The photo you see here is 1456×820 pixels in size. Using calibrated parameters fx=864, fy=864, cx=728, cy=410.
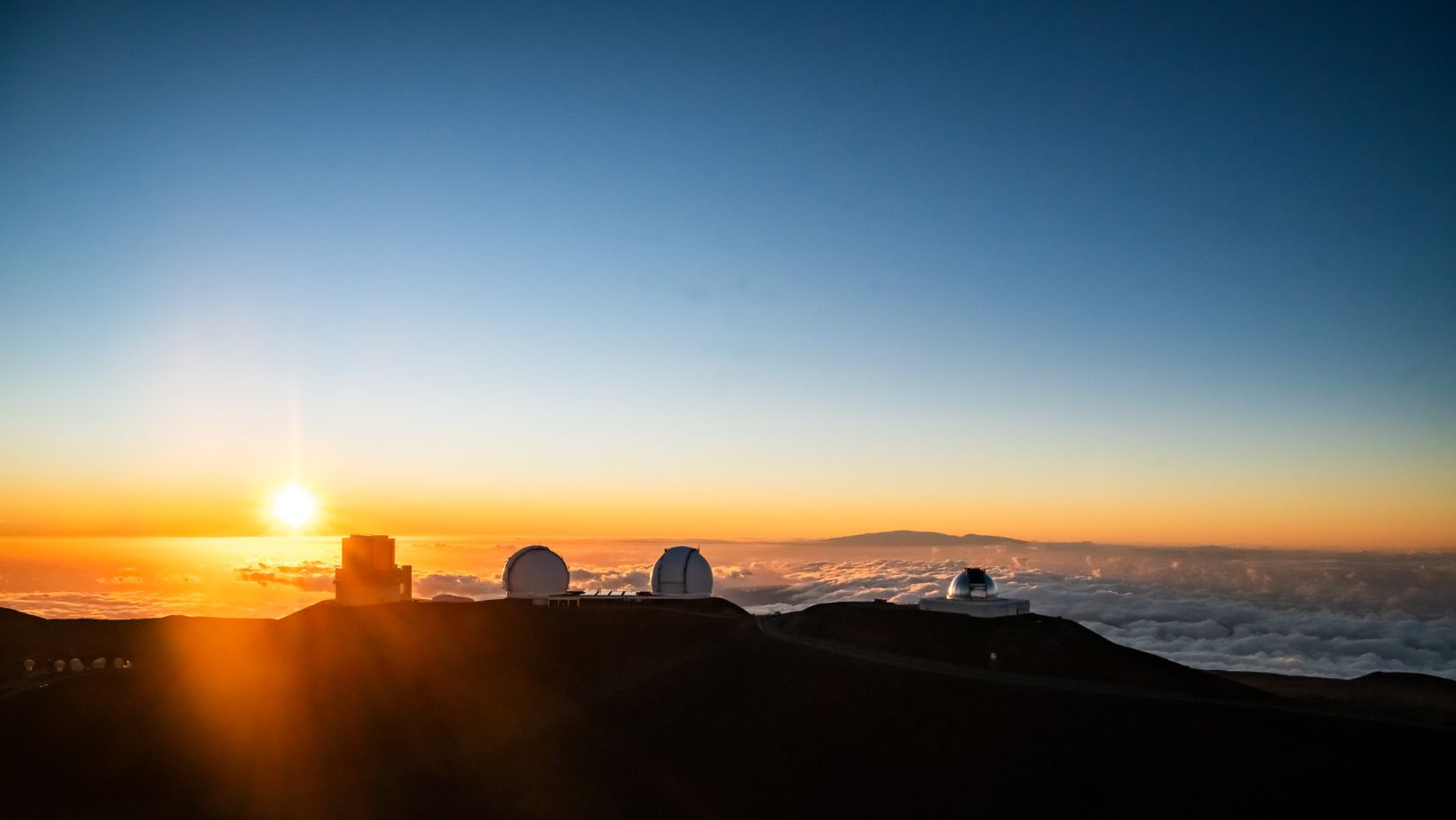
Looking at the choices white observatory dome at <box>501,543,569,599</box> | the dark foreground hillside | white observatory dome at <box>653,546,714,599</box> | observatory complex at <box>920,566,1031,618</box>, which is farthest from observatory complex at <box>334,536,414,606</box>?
observatory complex at <box>920,566,1031,618</box>

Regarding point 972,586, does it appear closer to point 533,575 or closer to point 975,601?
point 975,601

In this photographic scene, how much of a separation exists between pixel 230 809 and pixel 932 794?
20.0 m

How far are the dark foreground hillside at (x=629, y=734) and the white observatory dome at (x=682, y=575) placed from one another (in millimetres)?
13305

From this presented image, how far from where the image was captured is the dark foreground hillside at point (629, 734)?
21.6m

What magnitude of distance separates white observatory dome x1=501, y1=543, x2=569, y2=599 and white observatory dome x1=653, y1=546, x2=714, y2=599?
6.64 m

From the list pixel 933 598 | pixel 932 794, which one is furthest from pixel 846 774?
pixel 933 598

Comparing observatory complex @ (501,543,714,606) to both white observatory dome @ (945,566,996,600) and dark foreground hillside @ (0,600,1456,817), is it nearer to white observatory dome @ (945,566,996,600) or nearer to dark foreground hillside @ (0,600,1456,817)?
dark foreground hillside @ (0,600,1456,817)

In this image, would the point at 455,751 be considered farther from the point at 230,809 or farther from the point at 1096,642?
the point at 1096,642

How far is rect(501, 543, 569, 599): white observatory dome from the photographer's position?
5341 cm

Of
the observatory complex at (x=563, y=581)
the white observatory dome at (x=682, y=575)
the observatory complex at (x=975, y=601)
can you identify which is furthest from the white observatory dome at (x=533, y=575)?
the observatory complex at (x=975, y=601)

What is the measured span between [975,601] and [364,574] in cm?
3421

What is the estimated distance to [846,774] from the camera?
23.7 m

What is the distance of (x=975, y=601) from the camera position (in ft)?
155

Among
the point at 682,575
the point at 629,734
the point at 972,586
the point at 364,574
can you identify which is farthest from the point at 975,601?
the point at 364,574
